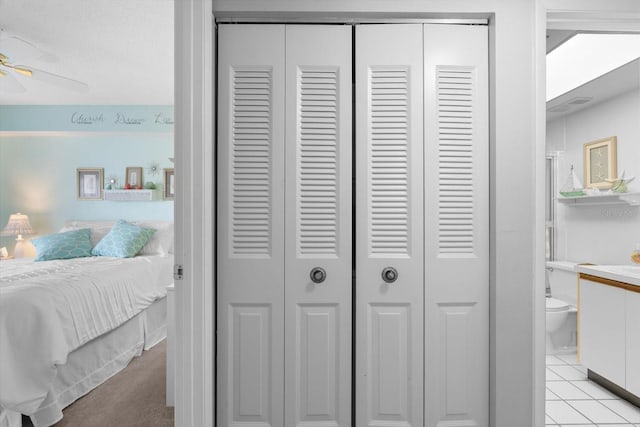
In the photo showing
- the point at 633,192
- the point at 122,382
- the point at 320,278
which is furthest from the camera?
the point at 633,192

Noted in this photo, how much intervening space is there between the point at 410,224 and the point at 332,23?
95 centimetres

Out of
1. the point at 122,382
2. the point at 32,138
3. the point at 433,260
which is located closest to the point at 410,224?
the point at 433,260

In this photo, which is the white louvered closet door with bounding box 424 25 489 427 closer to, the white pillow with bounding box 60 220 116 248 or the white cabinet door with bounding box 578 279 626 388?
the white cabinet door with bounding box 578 279 626 388

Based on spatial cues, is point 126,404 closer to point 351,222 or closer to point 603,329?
point 351,222

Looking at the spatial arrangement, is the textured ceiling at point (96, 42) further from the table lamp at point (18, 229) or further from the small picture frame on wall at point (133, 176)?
the table lamp at point (18, 229)

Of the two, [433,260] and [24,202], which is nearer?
[433,260]

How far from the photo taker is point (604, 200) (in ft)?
10.8

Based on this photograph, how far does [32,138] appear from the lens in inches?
183

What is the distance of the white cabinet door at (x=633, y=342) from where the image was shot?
7.71ft

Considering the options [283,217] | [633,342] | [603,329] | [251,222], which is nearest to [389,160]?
[283,217]

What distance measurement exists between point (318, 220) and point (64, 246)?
332 cm

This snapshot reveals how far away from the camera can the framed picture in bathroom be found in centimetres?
328

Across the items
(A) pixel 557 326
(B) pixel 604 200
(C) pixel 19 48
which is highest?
(C) pixel 19 48

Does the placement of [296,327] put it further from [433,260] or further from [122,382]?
[122,382]
